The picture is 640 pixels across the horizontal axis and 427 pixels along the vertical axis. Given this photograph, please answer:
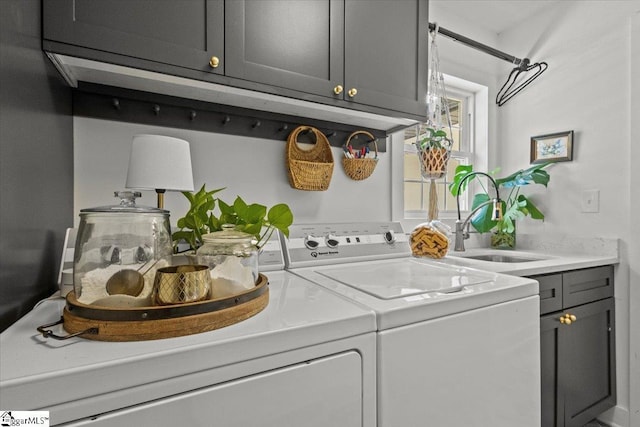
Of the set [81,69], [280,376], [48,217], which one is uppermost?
[81,69]

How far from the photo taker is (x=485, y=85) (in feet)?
8.13

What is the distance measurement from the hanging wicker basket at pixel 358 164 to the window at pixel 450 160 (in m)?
0.59

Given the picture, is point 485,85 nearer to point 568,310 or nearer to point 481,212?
point 481,212

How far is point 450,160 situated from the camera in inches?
101

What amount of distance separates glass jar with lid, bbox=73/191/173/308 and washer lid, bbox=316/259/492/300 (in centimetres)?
60

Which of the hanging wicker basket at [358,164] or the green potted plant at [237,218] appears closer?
the green potted plant at [237,218]

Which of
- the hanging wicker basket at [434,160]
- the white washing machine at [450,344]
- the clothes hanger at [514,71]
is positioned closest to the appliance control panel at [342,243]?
the white washing machine at [450,344]

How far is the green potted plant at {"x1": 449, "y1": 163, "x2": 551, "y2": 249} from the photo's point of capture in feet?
7.09

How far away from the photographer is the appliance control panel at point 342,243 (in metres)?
1.39

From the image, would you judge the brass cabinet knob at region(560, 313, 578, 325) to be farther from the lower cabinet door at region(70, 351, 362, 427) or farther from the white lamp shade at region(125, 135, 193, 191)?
the white lamp shade at region(125, 135, 193, 191)

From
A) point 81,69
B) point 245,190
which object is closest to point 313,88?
point 245,190

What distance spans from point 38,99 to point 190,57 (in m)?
0.44

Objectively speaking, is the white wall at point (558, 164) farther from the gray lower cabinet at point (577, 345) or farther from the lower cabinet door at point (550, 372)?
the lower cabinet door at point (550, 372)

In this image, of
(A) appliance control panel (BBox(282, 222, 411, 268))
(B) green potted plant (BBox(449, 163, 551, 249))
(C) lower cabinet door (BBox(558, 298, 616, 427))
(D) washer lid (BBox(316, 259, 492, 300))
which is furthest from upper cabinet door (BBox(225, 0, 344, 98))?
(C) lower cabinet door (BBox(558, 298, 616, 427))
